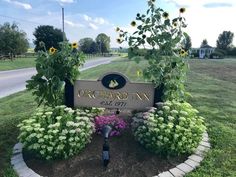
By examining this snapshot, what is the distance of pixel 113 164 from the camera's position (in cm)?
438

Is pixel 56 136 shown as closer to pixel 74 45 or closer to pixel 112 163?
→ pixel 112 163

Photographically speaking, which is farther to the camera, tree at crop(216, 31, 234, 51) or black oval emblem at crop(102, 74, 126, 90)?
tree at crop(216, 31, 234, 51)

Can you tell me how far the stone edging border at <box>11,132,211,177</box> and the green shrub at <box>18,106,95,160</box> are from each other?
0.83 feet

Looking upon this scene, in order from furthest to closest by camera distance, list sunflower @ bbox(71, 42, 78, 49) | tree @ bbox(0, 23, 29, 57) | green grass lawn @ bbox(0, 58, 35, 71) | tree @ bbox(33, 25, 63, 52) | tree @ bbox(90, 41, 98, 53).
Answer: tree @ bbox(90, 41, 98, 53) → tree @ bbox(33, 25, 63, 52) → tree @ bbox(0, 23, 29, 57) → green grass lawn @ bbox(0, 58, 35, 71) → sunflower @ bbox(71, 42, 78, 49)

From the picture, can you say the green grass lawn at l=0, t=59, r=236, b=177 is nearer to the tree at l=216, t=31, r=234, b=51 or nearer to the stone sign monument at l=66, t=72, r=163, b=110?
the stone sign monument at l=66, t=72, r=163, b=110

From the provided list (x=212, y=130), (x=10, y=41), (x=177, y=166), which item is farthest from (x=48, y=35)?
(x=177, y=166)

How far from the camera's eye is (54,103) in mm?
5793

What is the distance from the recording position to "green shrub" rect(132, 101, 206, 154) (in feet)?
14.8

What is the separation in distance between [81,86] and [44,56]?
0.89 metres

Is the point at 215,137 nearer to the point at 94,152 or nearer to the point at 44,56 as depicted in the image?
the point at 94,152

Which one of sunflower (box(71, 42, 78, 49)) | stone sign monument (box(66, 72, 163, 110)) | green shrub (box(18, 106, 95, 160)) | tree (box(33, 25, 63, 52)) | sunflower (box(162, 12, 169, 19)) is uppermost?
tree (box(33, 25, 63, 52))

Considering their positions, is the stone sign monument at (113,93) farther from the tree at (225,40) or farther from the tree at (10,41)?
the tree at (225,40)

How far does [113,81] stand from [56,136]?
1.71m

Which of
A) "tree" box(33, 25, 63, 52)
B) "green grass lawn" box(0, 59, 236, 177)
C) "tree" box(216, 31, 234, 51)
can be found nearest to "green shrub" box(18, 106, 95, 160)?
"green grass lawn" box(0, 59, 236, 177)
